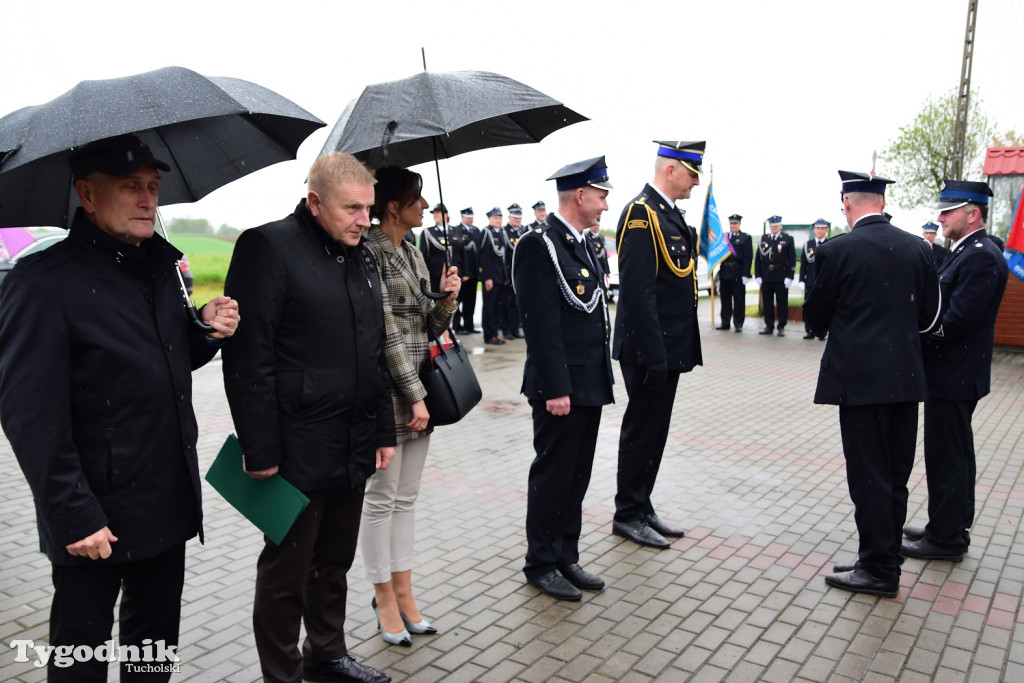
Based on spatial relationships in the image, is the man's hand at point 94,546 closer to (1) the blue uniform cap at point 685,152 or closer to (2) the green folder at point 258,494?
(2) the green folder at point 258,494

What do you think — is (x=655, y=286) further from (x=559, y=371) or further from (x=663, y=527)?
(x=663, y=527)

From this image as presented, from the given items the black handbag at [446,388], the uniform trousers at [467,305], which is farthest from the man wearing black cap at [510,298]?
the black handbag at [446,388]

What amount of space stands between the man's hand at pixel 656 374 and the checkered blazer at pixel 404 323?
1.36 m

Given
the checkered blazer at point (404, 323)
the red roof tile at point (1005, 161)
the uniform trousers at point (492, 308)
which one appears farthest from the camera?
the uniform trousers at point (492, 308)

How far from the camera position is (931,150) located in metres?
21.4

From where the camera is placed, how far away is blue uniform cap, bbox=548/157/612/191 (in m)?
3.90

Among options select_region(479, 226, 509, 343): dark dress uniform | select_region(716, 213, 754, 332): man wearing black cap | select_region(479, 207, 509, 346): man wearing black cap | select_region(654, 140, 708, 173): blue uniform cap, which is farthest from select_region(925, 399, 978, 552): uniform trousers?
select_region(716, 213, 754, 332): man wearing black cap

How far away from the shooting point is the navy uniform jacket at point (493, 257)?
1469 cm

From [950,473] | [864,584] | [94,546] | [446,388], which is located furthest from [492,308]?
[94,546]

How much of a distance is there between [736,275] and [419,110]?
520 inches

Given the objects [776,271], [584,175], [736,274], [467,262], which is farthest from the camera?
[736,274]

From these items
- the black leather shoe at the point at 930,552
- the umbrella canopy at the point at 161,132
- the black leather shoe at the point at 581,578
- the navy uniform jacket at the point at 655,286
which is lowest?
the black leather shoe at the point at 930,552


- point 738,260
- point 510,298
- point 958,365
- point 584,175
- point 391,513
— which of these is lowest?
point 510,298

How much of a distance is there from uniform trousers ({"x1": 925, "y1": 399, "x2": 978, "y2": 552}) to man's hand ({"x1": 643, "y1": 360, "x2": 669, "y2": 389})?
4.95ft
